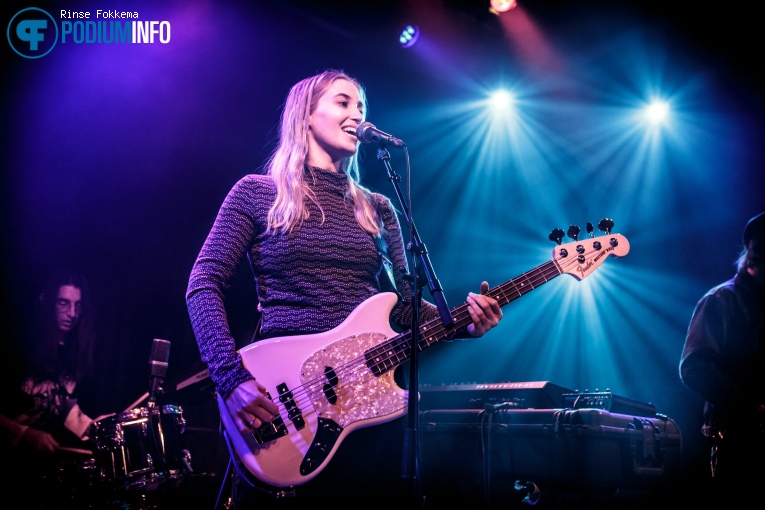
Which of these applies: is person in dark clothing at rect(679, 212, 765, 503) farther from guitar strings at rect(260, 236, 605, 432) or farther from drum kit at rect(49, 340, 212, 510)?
drum kit at rect(49, 340, 212, 510)

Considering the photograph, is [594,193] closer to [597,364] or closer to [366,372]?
[597,364]

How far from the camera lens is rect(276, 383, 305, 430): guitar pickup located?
2207 mm

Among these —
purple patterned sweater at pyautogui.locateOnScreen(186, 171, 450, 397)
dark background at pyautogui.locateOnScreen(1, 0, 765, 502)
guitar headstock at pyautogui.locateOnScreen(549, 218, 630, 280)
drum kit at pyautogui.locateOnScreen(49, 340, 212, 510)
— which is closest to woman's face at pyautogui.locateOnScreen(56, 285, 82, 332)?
dark background at pyautogui.locateOnScreen(1, 0, 765, 502)

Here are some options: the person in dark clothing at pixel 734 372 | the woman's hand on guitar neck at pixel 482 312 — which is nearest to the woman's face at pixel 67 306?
the woman's hand on guitar neck at pixel 482 312

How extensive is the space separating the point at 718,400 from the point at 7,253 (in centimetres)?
586

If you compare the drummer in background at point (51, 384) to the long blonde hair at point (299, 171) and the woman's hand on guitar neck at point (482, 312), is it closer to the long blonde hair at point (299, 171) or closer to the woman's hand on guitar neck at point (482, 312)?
the long blonde hair at point (299, 171)

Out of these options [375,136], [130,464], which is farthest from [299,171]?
[130,464]

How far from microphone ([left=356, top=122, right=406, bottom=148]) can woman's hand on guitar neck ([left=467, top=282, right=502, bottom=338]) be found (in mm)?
734

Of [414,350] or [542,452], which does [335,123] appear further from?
[542,452]

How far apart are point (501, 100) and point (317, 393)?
4.93 metres

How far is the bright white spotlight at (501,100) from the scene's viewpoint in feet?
20.8

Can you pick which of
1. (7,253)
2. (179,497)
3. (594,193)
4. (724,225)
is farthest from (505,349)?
(7,253)

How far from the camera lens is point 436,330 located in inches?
101

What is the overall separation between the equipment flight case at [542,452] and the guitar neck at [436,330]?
793mm
